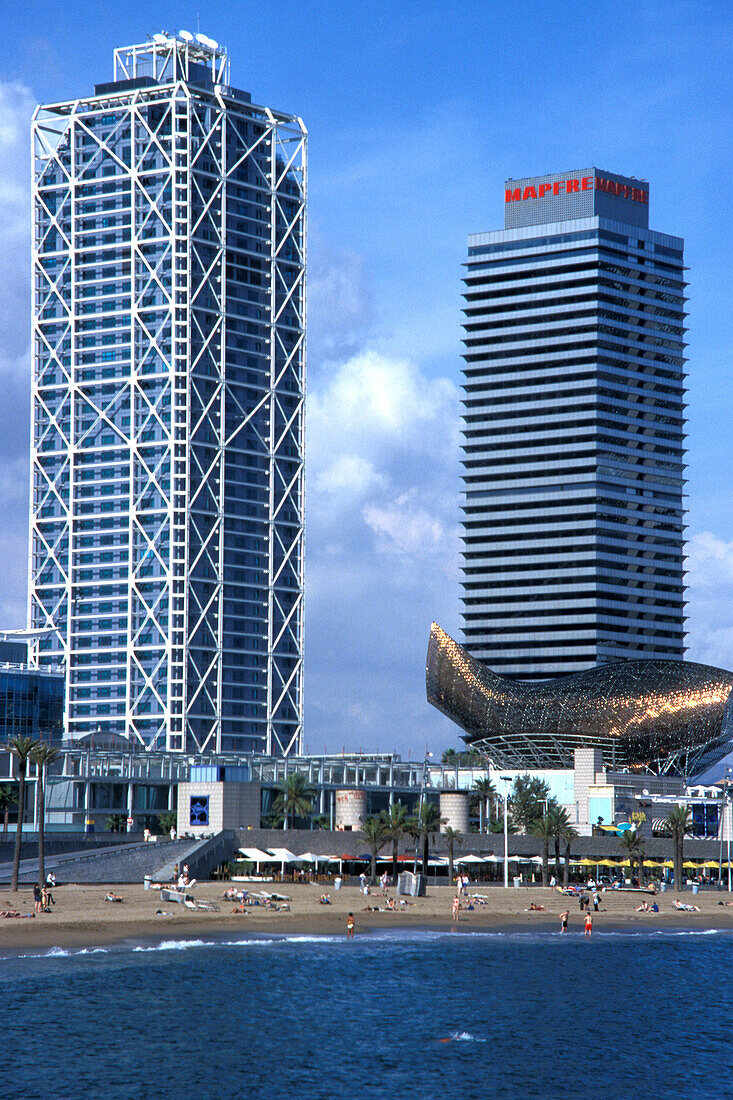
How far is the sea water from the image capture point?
189ft

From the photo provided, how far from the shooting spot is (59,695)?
599ft

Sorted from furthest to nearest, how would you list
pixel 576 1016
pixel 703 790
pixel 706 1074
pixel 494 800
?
pixel 703 790 < pixel 494 800 < pixel 576 1016 < pixel 706 1074

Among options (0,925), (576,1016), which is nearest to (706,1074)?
(576,1016)

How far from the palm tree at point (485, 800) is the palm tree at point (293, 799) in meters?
18.1

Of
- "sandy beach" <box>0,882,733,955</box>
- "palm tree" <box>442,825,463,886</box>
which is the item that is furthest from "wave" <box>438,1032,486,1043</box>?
"palm tree" <box>442,825,463,886</box>

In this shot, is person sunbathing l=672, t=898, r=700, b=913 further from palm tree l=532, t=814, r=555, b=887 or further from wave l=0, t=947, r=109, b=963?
wave l=0, t=947, r=109, b=963

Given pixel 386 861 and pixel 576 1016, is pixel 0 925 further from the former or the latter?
pixel 386 861

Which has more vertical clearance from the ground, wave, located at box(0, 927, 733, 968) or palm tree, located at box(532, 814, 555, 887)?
palm tree, located at box(532, 814, 555, 887)

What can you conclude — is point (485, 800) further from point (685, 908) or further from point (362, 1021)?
point (362, 1021)

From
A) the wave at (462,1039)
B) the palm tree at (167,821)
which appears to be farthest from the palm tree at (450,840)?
the wave at (462,1039)

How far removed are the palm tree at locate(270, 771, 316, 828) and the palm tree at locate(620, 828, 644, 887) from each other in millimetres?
29650

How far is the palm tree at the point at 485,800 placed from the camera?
510ft

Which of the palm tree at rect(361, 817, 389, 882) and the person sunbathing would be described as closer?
the person sunbathing

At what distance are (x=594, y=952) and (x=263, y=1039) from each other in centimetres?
3281
